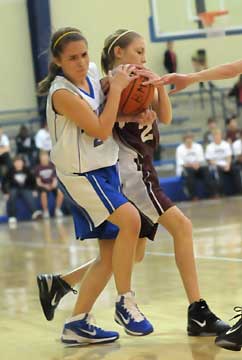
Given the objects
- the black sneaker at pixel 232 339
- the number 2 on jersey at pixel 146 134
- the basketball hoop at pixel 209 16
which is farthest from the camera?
the basketball hoop at pixel 209 16

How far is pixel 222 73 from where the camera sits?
168 inches

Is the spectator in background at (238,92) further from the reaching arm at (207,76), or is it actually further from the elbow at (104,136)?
the elbow at (104,136)

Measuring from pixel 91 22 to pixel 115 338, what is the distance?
1507 centimetres

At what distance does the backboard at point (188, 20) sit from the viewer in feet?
39.0

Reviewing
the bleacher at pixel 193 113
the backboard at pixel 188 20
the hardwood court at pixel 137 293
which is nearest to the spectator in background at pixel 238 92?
the bleacher at pixel 193 113

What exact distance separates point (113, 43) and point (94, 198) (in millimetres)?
856

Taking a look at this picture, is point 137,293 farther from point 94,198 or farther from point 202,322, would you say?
point 94,198

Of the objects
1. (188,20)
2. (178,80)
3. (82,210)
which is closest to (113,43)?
(178,80)

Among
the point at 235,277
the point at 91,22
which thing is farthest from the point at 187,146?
the point at 235,277

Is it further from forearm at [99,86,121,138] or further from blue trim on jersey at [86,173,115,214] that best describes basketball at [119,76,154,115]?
blue trim on jersey at [86,173,115,214]

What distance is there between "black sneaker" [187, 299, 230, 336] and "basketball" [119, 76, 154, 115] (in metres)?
1.08

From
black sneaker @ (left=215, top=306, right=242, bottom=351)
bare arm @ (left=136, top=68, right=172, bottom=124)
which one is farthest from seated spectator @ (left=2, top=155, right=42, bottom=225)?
black sneaker @ (left=215, top=306, right=242, bottom=351)

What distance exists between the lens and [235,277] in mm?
6445

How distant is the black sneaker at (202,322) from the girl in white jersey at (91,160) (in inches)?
9.6
